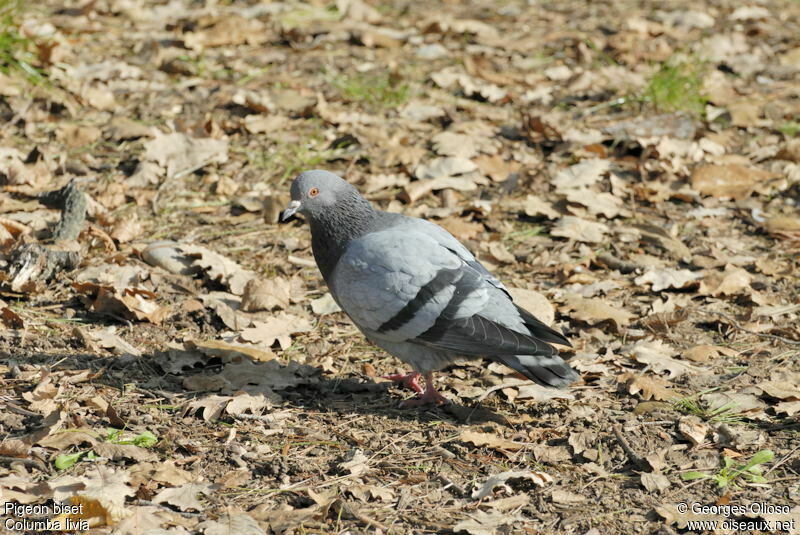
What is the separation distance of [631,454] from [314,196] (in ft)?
6.46

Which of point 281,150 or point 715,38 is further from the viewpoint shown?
point 715,38

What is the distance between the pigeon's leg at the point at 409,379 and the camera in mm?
4547

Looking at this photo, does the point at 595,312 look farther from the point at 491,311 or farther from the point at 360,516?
the point at 360,516

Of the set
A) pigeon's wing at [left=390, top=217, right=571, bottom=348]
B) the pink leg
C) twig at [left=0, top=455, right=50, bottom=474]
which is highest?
pigeon's wing at [left=390, top=217, right=571, bottom=348]

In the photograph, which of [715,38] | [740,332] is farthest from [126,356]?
[715,38]

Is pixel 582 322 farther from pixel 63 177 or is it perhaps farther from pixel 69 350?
pixel 63 177

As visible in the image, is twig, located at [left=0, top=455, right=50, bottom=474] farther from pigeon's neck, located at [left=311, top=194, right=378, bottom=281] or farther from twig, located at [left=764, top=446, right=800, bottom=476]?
twig, located at [left=764, top=446, right=800, bottom=476]

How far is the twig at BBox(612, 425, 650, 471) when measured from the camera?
148 inches

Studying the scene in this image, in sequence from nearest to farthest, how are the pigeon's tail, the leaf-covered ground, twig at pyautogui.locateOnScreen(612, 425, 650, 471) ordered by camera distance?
the leaf-covered ground, twig at pyautogui.locateOnScreen(612, 425, 650, 471), the pigeon's tail

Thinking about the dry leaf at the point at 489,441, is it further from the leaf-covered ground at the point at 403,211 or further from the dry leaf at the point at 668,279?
the dry leaf at the point at 668,279

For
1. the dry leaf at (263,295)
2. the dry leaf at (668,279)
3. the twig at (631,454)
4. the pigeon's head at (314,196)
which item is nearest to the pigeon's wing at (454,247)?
the pigeon's head at (314,196)

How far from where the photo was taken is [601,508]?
3.52m

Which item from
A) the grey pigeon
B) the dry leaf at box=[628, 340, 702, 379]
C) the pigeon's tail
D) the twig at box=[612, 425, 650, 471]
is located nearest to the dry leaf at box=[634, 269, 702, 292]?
the dry leaf at box=[628, 340, 702, 379]

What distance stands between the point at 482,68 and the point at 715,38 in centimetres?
251
